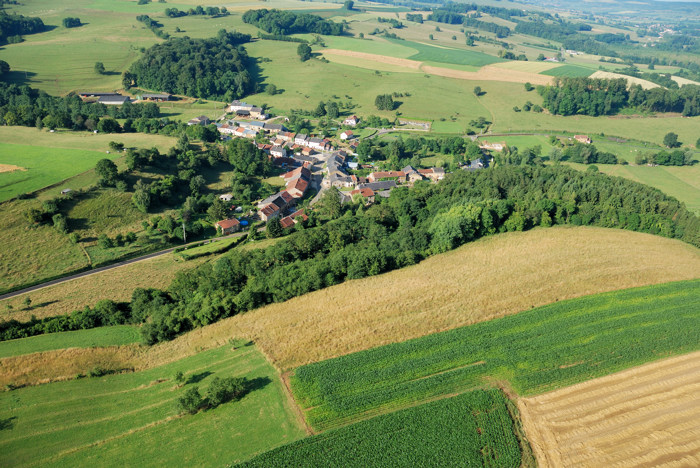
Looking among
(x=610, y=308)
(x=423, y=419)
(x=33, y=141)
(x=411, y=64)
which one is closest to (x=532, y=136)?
(x=411, y=64)

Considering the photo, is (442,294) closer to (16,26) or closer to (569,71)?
(569,71)

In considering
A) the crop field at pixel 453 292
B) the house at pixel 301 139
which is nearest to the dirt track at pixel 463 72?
the house at pixel 301 139

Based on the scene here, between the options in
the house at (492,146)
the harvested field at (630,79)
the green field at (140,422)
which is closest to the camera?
the green field at (140,422)

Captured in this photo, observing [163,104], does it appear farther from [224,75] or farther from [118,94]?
[224,75]

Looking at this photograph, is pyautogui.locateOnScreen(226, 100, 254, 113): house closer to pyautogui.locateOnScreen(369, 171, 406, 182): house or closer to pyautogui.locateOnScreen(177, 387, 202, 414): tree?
pyautogui.locateOnScreen(369, 171, 406, 182): house

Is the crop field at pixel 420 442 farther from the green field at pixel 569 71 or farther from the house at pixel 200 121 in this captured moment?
the green field at pixel 569 71

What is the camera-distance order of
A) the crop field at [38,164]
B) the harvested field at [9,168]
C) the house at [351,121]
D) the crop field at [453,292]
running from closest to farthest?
A: the crop field at [453,292], the crop field at [38,164], the harvested field at [9,168], the house at [351,121]

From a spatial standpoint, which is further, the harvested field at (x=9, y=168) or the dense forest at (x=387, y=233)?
the harvested field at (x=9, y=168)

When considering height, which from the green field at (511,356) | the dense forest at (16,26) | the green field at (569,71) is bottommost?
the green field at (511,356)
